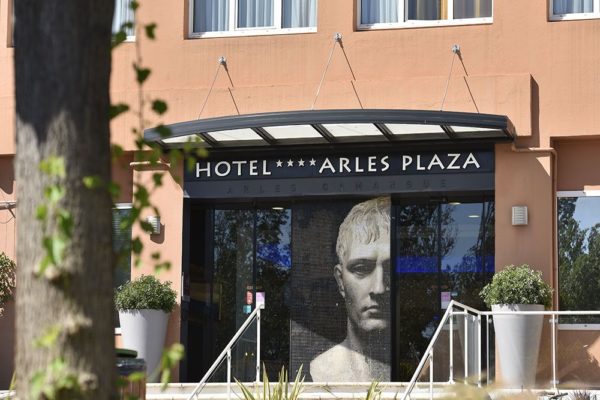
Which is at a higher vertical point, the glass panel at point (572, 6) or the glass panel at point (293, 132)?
the glass panel at point (572, 6)

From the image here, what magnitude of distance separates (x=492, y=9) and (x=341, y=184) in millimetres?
2929

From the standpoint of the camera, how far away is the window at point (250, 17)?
15945 mm

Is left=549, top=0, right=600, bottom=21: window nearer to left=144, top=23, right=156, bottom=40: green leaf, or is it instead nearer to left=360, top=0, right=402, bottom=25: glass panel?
left=360, top=0, right=402, bottom=25: glass panel

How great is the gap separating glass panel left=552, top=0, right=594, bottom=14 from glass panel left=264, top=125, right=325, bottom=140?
3.39m

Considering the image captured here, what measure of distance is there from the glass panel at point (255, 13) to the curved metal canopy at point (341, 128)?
167 cm

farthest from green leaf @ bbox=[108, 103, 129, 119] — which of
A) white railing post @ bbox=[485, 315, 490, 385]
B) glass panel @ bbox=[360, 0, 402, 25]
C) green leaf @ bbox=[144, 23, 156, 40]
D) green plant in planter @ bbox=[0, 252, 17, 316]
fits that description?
green plant in planter @ bbox=[0, 252, 17, 316]

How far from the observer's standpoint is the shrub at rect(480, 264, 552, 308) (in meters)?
13.8

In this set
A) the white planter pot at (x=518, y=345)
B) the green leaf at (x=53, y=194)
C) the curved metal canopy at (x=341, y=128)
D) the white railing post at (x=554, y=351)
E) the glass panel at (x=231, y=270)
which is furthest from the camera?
the glass panel at (x=231, y=270)

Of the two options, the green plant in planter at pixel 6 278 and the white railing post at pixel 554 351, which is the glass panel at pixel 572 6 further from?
the green plant in planter at pixel 6 278

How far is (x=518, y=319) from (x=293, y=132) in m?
3.69

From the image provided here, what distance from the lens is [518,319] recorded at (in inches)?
533

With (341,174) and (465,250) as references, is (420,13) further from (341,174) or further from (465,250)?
(465,250)

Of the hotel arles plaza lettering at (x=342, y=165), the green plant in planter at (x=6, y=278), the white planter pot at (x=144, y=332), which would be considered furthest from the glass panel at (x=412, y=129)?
the green plant in planter at (x=6, y=278)

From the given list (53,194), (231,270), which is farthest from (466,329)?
(53,194)
